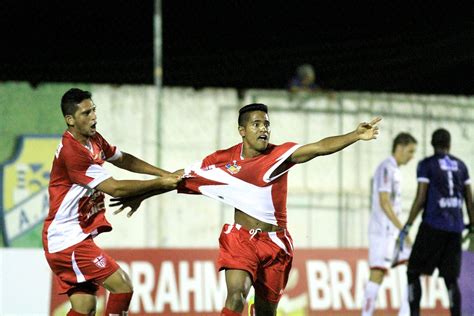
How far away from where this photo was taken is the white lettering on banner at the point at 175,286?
13352 millimetres

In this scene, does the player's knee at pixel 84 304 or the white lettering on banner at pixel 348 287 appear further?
the white lettering on banner at pixel 348 287

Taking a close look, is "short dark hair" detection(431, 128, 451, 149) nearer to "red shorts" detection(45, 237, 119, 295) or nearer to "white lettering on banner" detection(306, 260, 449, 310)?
"white lettering on banner" detection(306, 260, 449, 310)

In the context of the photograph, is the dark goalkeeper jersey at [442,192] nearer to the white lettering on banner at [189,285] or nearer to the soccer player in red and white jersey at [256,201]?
the white lettering on banner at [189,285]

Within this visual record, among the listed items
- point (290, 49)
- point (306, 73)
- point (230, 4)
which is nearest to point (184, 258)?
point (306, 73)

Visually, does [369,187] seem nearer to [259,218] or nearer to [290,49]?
[259,218]

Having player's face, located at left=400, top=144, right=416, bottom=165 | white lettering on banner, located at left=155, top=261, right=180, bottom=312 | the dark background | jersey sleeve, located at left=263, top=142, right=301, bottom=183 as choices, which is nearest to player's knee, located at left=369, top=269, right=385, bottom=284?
player's face, located at left=400, top=144, right=416, bottom=165

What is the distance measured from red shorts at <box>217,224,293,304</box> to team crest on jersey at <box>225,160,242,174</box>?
424mm

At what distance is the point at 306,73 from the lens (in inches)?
624

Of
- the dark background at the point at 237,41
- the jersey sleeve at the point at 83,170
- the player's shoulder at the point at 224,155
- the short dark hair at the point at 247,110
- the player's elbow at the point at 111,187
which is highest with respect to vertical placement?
the dark background at the point at 237,41

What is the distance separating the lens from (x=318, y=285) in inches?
545

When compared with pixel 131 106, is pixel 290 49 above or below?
above

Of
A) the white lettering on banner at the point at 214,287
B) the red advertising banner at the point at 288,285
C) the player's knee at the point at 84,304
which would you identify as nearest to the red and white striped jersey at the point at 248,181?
the player's knee at the point at 84,304

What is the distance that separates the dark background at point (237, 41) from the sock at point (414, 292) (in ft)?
24.9

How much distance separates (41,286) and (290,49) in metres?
10.6
